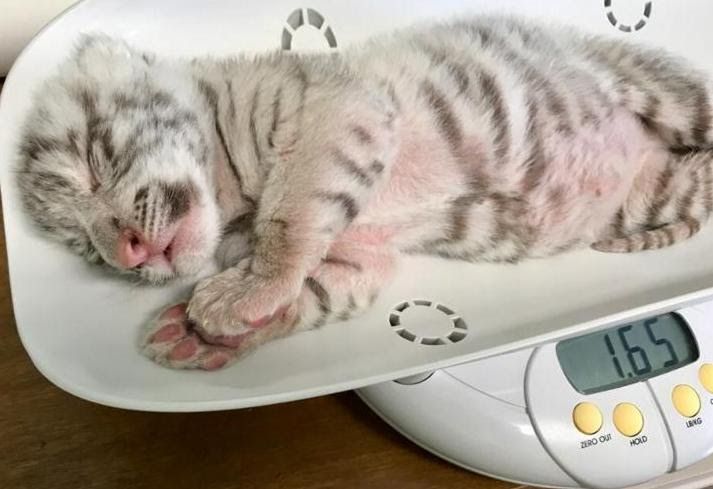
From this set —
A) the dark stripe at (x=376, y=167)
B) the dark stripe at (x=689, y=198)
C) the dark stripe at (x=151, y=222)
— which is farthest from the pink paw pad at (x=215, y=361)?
the dark stripe at (x=689, y=198)

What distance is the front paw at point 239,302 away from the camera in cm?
58

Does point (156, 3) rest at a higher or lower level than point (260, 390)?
higher

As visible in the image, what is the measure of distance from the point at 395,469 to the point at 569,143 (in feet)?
1.14

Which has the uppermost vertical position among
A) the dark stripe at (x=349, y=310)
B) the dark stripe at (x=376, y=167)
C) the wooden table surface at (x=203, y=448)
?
the dark stripe at (x=376, y=167)

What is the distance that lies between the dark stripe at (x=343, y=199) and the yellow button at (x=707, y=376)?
0.34 metres

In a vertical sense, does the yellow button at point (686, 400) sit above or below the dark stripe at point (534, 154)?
below

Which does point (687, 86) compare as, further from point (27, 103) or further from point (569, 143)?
point (27, 103)

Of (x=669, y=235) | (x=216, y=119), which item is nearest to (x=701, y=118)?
(x=669, y=235)

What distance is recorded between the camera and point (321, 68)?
2.23 ft

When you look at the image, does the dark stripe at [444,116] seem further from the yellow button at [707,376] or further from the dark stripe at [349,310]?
the yellow button at [707,376]

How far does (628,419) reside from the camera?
0.66 m

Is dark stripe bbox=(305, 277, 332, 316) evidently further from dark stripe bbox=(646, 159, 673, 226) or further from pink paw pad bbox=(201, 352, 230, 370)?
dark stripe bbox=(646, 159, 673, 226)

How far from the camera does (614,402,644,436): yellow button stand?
0.66 m

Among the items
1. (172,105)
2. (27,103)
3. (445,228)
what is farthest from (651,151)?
→ (27,103)
